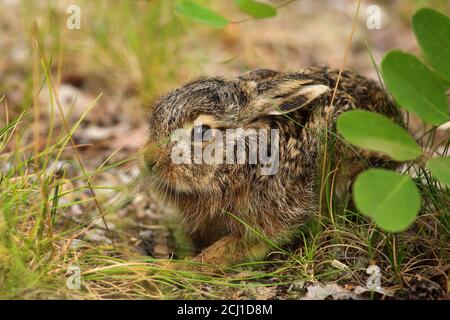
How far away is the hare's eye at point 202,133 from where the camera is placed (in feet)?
16.9

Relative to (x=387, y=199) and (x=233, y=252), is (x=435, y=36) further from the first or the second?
(x=233, y=252)

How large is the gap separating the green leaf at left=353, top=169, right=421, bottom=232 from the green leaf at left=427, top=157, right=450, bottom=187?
0.19 meters

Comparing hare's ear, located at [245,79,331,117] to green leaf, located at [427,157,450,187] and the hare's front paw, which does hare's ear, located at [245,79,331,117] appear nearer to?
the hare's front paw

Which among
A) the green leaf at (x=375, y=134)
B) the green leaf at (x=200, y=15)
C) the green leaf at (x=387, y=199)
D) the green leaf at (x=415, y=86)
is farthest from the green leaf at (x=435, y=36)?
the green leaf at (x=200, y=15)

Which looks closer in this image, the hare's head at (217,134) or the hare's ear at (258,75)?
the hare's head at (217,134)

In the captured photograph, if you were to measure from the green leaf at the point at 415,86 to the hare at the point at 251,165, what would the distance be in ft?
2.99

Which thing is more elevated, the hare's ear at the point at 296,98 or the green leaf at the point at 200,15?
the green leaf at the point at 200,15

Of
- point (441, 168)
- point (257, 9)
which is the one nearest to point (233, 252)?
point (441, 168)

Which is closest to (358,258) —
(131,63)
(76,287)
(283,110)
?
(283,110)

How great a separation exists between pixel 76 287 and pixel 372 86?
3.25 meters

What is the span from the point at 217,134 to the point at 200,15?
3.34 ft

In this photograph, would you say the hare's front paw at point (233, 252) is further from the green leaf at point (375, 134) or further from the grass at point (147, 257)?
the green leaf at point (375, 134)

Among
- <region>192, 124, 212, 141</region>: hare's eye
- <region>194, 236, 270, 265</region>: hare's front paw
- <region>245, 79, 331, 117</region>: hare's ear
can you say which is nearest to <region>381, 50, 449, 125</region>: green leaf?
<region>245, 79, 331, 117</region>: hare's ear

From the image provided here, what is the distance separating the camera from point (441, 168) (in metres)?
4.14
